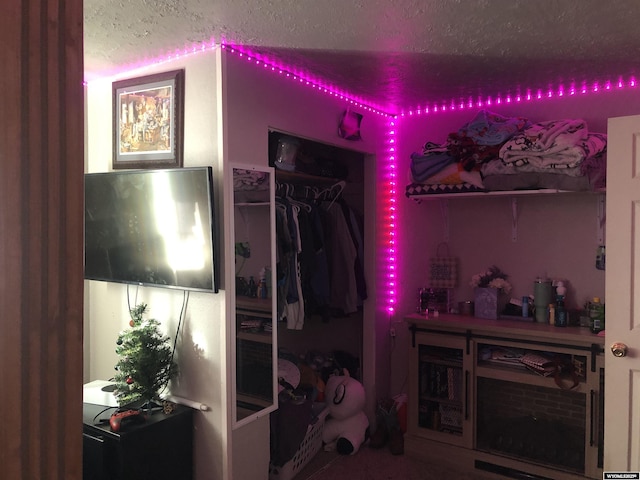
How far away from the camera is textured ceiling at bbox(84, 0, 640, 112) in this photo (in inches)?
79.1

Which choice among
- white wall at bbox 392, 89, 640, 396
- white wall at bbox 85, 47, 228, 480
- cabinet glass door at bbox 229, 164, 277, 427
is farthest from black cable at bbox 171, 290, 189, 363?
white wall at bbox 392, 89, 640, 396

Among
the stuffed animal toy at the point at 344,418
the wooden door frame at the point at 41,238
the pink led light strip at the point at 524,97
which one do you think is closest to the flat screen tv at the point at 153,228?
the wooden door frame at the point at 41,238

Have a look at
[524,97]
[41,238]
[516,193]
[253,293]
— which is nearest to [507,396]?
[516,193]

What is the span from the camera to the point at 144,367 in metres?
2.50

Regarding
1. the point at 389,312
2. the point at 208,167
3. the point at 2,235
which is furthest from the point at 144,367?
the point at 389,312

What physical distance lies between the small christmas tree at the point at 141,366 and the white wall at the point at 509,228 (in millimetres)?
1919

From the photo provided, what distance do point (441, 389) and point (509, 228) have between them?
1173 mm

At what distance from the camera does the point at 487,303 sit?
11.2 ft

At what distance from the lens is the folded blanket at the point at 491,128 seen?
3.18 m

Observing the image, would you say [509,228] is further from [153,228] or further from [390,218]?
[153,228]

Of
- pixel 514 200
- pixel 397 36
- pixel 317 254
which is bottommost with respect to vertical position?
pixel 317 254

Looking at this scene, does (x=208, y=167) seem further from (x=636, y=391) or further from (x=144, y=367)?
(x=636, y=391)

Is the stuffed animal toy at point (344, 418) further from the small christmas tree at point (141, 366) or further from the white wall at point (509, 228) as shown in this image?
the small christmas tree at point (141, 366)

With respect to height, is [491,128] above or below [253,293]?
above
